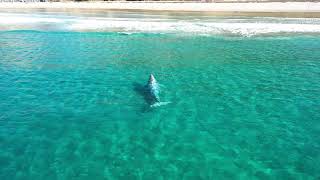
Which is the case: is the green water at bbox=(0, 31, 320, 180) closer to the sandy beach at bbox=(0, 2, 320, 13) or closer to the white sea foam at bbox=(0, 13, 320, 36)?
the white sea foam at bbox=(0, 13, 320, 36)

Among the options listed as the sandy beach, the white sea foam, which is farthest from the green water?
the sandy beach

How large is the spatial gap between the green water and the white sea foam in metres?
10.3

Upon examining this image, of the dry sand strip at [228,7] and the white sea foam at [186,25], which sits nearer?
the white sea foam at [186,25]

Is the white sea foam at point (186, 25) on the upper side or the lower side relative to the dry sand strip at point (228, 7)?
lower

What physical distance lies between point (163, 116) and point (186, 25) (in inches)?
1174

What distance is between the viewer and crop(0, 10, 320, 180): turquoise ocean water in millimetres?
14062

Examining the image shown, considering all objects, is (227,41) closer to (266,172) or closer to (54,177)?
(266,172)

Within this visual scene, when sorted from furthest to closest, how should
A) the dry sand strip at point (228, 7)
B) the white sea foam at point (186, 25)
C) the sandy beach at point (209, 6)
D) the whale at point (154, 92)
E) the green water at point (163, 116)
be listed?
1. the sandy beach at point (209, 6)
2. the dry sand strip at point (228, 7)
3. the white sea foam at point (186, 25)
4. the whale at point (154, 92)
5. the green water at point (163, 116)

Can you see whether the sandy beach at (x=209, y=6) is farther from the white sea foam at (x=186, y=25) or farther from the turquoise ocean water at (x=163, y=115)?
the turquoise ocean water at (x=163, y=115)

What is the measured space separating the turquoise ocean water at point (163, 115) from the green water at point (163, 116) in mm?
55

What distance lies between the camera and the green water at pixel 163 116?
14.1 m

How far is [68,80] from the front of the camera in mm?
24547

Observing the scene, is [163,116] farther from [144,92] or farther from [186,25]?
[186,25]

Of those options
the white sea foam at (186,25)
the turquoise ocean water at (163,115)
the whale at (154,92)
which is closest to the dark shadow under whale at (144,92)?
the whale at (154,92)
